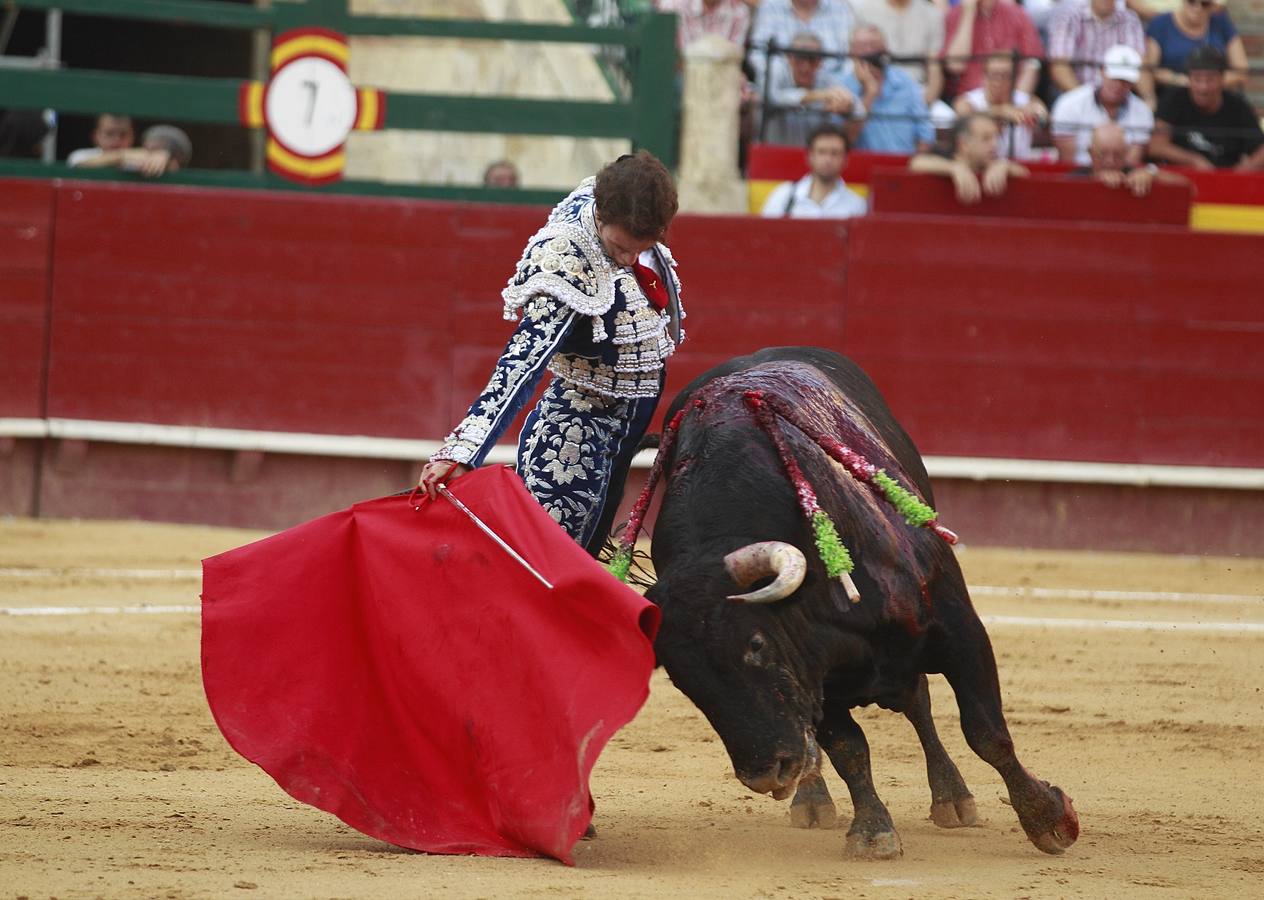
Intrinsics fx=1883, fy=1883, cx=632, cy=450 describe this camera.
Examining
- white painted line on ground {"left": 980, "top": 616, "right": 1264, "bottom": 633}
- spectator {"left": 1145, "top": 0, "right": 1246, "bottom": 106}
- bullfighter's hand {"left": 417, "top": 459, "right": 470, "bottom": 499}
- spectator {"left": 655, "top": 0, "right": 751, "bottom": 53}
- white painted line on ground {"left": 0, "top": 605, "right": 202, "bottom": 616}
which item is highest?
spectator {"left": 1145, "top": 0, "right": 1246, "bottom": 106}

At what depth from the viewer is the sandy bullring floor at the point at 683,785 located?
298 cm

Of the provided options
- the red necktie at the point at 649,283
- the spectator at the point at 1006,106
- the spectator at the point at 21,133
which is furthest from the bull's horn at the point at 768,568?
the spectator at the point at 21,133

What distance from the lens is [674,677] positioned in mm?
3117

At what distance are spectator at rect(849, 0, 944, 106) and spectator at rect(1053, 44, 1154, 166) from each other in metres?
0.57

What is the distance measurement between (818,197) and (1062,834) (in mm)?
4572

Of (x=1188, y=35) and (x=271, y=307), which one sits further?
(x=1188, y=35)

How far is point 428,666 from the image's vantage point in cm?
327

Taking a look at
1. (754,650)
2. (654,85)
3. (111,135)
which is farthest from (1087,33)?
(754,650)

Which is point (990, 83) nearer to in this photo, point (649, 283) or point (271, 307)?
point (271, 307)

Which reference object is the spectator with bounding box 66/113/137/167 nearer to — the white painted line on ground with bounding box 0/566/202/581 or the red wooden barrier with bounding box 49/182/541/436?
the red wooden barrier with bounding box 49/182/541/436

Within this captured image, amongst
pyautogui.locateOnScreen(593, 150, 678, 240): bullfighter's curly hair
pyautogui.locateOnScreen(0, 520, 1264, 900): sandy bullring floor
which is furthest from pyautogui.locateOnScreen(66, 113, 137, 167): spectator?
pyautogui.locateOnScreen(593, 150, 678, 240): bullfighter's curly hair

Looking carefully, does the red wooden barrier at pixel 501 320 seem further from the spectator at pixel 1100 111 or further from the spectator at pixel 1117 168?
the spectator at pixel 1100 111

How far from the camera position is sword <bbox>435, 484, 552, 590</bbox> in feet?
10.5

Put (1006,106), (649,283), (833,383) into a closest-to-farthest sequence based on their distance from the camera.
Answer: (649,283) → (833,383) → (1006,106)
